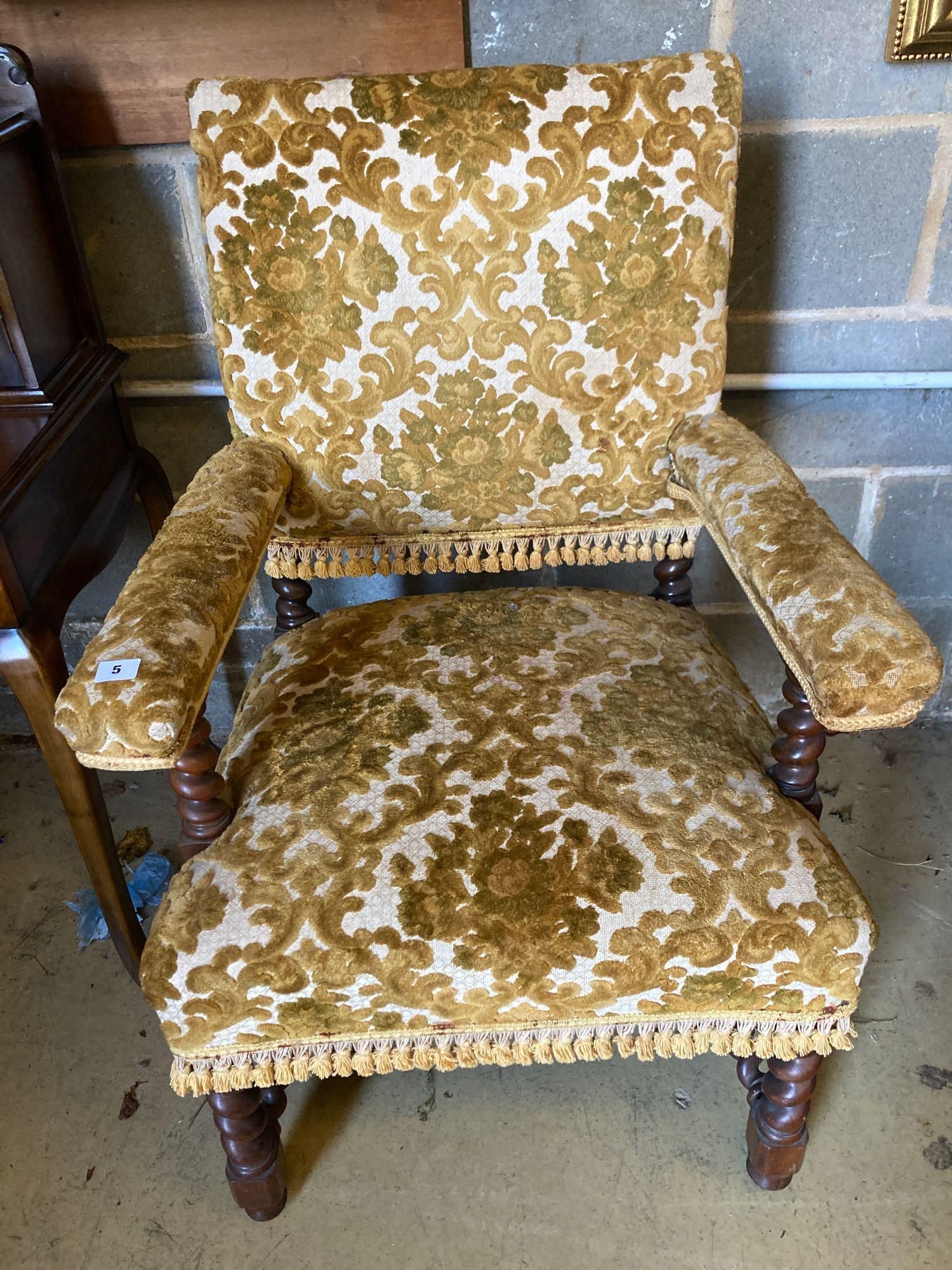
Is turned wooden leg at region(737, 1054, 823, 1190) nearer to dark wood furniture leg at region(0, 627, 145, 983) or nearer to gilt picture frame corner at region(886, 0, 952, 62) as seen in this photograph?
dark wood furniture leg at region(0, 627, 145, 983)

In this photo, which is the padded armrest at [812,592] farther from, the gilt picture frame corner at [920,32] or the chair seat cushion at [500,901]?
the gilt picture frame corner at [920,32]

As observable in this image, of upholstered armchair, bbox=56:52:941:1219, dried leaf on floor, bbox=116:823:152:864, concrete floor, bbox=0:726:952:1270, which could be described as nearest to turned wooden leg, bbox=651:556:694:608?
upholstered armchair, bbox=56:52:941:1219

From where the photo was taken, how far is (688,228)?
114 centimetres

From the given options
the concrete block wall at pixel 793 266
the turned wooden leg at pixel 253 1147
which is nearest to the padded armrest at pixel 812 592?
the concrete block wall at pixel 793 266

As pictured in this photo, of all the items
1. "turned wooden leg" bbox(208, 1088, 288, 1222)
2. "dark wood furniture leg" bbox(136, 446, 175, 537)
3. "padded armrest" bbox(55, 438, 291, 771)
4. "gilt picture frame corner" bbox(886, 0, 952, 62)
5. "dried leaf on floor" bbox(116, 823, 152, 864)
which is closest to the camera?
"padded armrest" bbox(55, 438, 291, 771)

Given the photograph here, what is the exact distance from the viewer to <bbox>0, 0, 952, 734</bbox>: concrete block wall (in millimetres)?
1329

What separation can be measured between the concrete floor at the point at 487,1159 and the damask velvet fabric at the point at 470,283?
765 millimetres

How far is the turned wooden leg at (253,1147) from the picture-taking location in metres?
1.06

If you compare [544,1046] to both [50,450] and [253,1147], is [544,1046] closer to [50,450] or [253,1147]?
[253,1147]

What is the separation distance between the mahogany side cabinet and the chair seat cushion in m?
0.31

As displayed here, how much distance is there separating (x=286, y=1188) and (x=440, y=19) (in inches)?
61.2

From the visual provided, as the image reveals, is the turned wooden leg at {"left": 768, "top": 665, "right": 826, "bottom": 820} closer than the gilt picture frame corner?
Yes

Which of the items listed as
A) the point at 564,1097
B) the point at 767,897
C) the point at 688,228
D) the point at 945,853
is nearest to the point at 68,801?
the point at 564,1097

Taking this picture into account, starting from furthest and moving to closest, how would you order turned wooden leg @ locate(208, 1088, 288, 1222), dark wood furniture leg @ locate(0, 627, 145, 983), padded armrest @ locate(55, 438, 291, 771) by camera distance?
dark wood furniture leg @ locate(0, 627, 145, 983), turned wooden leg @ locate(208, 1088, 288, 1222), padded armrest @ locate(55, 438, 291, 771)
